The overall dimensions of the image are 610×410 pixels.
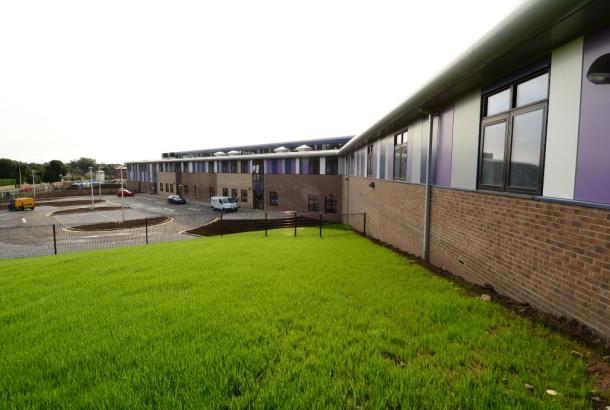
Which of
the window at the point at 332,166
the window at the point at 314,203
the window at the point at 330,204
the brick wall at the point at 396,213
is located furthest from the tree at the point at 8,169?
the brick wall at the point at 396,213

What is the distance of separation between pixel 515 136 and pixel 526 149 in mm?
380

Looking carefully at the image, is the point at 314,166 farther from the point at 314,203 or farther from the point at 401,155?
the point at 401,155

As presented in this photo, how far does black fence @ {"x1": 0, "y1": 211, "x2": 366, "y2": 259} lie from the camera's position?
2009 centimetres

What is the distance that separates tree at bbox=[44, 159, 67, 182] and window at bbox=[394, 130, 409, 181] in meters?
121

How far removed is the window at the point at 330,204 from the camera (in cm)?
3394

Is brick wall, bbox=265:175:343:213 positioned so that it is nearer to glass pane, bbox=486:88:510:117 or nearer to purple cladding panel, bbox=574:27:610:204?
glass pane, bbox=486:88:510:117

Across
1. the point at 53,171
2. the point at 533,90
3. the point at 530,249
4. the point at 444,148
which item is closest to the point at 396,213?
the point at 444,148

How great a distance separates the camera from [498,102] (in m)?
5.98

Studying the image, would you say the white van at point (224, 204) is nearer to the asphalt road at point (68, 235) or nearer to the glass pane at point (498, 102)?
the asphalt road at point (68, 235)

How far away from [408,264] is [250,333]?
18.7ft

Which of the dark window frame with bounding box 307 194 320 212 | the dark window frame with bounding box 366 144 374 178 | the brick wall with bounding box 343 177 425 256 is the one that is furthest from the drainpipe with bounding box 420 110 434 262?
the dark window frame with bounding box 307 194 320 212

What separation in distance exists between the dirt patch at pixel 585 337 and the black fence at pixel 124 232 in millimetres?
13849

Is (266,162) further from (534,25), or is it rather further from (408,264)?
(534,25)

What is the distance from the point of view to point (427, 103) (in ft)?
27.1
